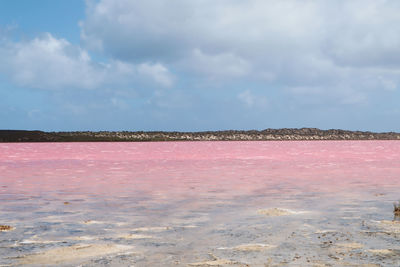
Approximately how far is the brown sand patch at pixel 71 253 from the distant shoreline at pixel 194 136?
106 metres

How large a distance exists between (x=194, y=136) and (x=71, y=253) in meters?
121

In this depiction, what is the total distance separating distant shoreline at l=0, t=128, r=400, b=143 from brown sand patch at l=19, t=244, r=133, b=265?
348ft

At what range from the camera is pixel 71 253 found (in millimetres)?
7039

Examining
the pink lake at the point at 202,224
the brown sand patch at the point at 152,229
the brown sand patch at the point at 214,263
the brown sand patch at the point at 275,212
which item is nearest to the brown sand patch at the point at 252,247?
the pink lake at the point at 202,224

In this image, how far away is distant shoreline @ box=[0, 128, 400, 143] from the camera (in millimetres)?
112750

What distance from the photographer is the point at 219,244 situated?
24.6 feet

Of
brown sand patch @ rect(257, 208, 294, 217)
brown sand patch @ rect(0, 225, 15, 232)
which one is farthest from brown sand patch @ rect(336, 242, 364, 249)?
brown sand patch @ rect(0, 225, 15, 232)

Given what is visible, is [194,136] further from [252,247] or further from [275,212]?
[252,247]

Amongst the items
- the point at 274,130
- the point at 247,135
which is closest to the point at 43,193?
the point at 247,135

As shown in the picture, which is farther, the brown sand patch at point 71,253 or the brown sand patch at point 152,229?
the brown sand patch at point 152,229

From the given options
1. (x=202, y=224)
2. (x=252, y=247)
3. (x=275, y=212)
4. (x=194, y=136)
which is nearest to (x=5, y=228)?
(x=202, y=224)

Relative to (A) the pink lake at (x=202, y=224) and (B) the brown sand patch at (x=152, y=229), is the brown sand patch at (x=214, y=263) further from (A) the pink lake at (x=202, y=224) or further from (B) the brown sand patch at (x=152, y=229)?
(B) the brown sand patch at (x=152, y=229)

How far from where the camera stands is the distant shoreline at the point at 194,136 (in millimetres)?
112750

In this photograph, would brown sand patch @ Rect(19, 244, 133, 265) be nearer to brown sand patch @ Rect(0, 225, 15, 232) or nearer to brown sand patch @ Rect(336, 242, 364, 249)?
brown sand patch @ Rect(0, 225, 15, 232)
